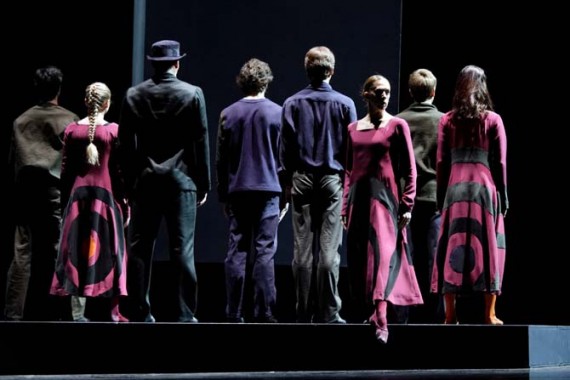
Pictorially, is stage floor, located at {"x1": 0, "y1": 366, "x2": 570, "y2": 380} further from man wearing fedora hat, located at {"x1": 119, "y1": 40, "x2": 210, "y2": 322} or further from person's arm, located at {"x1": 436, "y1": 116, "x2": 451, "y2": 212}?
person's arm, located at {"x1": 436, "y1": 116, "x2": 451, "y2": 212}

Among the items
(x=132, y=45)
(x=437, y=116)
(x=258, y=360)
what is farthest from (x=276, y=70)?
(x=258, y=360)

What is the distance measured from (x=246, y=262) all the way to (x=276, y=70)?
229 centimetres

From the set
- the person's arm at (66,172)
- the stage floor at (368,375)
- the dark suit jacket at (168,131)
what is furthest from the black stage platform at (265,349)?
the person's arm at (66,172)

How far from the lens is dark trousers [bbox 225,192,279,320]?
6488 millimetres

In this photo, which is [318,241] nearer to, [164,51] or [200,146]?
[200,146]

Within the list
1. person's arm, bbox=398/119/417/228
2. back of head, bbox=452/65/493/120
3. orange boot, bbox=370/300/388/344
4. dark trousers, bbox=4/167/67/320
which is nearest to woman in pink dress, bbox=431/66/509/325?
back of head, bbox=452/65/493/120

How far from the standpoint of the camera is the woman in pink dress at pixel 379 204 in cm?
626

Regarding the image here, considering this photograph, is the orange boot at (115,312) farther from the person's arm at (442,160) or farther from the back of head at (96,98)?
the person's arm at (442,160)

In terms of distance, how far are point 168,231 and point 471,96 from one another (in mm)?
1833

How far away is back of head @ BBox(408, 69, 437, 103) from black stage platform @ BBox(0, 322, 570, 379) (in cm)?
148

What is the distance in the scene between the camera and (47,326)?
18.5ft

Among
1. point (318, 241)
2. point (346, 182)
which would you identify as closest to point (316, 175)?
point (346, 182)

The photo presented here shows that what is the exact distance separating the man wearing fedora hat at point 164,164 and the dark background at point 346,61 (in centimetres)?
210

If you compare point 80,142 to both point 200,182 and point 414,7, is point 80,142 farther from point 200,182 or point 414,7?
point 414,7
